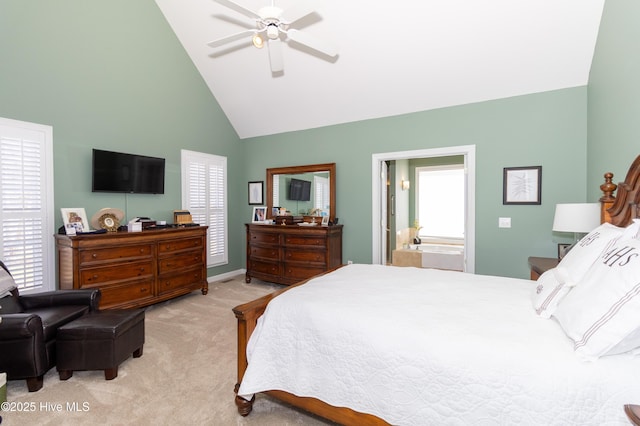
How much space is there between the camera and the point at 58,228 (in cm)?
338

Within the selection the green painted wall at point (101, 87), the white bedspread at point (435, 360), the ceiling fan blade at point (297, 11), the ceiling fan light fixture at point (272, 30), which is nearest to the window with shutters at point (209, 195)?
the green painted wall at point (101, 87)

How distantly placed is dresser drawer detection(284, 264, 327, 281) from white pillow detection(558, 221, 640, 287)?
3.20 m

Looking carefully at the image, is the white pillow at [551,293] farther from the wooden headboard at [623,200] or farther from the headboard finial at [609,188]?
the headboard finial at [609,188]

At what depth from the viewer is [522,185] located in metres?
3.63

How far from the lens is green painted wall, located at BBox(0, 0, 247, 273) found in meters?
3.09

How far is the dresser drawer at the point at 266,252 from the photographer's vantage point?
4.80 metres

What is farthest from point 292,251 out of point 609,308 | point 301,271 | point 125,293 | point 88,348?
point 609,308

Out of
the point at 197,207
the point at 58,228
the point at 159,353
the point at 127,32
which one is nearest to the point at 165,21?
the point at 127,32

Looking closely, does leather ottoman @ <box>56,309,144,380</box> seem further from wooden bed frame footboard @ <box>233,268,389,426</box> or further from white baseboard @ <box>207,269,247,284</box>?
white baseboard @ <box>207,269,247,284</box>

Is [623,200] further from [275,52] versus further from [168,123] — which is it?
[168,123]

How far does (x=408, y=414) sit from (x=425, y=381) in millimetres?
189

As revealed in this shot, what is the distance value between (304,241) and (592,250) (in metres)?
3.44

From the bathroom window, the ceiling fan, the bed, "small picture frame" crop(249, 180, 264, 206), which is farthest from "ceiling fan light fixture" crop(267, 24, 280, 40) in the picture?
the bathroom window

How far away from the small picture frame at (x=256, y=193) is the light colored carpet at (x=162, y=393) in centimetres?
287
